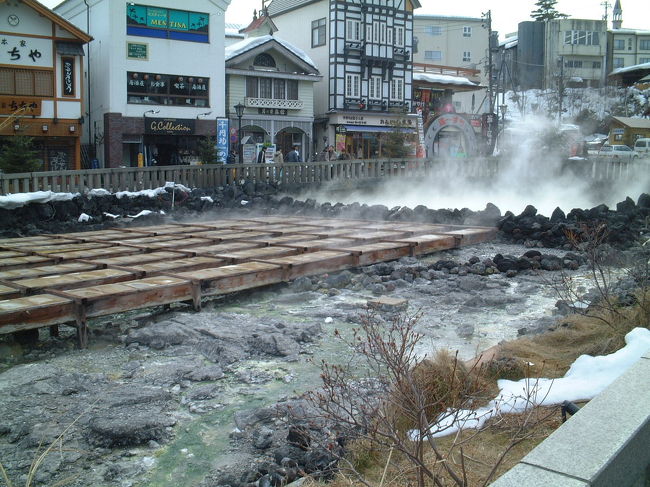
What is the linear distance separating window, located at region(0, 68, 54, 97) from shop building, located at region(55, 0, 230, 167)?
115 inches

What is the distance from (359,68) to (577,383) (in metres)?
37.9

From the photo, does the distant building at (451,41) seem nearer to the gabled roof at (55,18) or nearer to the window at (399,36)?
the window at (399,36)

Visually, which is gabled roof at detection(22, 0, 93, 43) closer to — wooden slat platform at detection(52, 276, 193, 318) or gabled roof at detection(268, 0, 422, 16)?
gabled roof at detection(268, 0, 422, 16)

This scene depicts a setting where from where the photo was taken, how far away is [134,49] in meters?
31.0

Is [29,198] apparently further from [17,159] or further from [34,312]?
[34,312]

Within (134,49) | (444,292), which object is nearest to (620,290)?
(444,292)

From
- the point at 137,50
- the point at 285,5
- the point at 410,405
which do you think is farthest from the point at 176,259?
the point at 285,5

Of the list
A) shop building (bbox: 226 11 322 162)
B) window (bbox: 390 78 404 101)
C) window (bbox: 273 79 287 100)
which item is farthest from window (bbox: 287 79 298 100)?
window (bbox: 390 78 404 101)

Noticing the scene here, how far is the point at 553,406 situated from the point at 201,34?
104ft

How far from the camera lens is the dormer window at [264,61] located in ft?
121

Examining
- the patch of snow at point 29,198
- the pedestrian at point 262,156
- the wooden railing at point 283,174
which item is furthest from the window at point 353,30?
the patch of snow at point 29,198

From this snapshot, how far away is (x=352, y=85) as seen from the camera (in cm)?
4091

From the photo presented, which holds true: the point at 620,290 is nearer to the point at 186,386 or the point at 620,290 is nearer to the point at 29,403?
the point at 186,386

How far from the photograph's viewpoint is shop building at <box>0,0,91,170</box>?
27.3 meters
